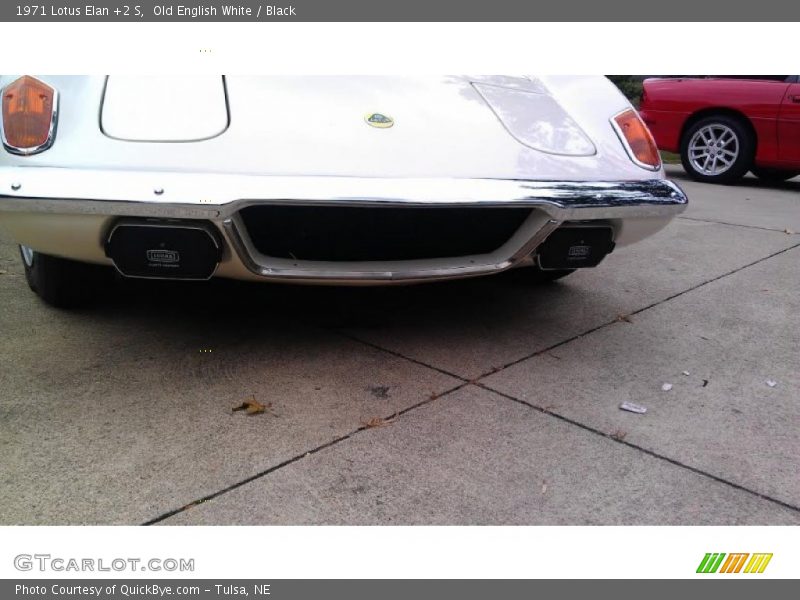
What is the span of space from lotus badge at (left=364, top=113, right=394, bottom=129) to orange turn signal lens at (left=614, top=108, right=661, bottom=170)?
2.91 feet

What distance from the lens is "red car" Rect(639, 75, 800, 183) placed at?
6.88m

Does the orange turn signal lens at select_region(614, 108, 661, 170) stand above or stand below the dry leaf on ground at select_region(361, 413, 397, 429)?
above

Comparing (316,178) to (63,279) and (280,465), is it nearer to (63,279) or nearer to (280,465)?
(280,465)

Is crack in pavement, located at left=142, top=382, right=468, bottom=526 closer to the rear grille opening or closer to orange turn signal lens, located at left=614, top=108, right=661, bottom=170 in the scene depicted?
the rear grille opening

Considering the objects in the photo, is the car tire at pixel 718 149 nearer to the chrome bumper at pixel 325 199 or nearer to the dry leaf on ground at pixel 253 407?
the chrome bumper at pixel 325 199

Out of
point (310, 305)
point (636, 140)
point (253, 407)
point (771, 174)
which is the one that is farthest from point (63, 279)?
point (771, 174)

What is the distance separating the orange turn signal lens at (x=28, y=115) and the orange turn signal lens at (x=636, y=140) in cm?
188

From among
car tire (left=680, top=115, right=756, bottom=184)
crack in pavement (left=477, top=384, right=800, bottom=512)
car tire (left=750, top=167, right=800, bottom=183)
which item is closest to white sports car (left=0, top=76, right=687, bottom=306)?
crack in pavement (left=477, top=384, right=800, bottom=512)

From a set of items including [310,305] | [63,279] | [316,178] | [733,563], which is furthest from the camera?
[310,305]

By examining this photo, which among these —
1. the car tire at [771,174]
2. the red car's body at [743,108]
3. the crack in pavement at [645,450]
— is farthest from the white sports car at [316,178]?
the car tire at [771,174]

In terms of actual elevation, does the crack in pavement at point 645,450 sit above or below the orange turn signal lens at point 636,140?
below

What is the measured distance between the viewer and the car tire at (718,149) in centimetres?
718

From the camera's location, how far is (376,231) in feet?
8.17

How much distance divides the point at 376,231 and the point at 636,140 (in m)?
1.03
